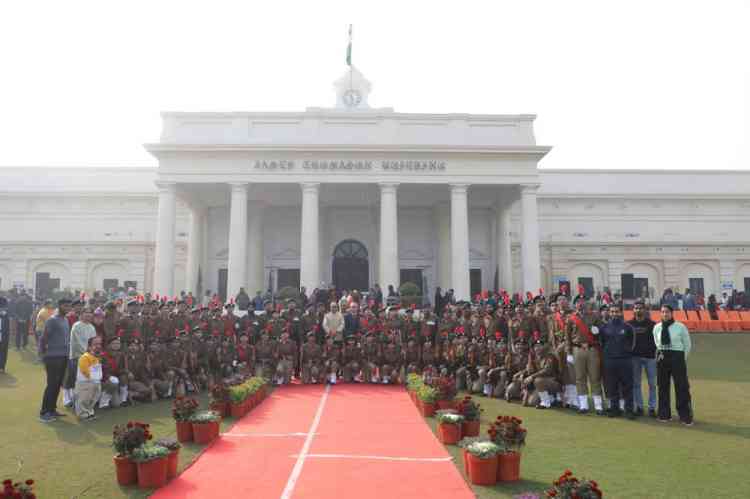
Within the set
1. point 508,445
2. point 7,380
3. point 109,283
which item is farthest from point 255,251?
point 508,445

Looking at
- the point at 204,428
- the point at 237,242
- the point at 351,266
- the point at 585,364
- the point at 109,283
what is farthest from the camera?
the point at 109,283

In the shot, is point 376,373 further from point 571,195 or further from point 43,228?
point 43,228

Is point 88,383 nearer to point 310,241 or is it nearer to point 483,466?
point 483,466

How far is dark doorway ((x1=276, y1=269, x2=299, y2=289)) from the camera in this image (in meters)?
34.3

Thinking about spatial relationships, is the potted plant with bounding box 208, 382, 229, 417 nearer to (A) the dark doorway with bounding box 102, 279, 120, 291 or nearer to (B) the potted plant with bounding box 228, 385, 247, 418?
(B) the potted plant with bounding box 228, 385, 247, 418

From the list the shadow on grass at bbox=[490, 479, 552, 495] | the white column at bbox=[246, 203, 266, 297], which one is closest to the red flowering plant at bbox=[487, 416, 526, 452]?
the shadow on grass at bbox=[490, 479, 552, 495]

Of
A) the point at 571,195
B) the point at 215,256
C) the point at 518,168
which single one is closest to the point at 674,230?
the point at 571,195

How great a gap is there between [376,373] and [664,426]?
734cm

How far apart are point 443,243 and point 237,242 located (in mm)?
12916

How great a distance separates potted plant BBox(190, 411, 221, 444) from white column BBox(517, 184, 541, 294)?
22014mm

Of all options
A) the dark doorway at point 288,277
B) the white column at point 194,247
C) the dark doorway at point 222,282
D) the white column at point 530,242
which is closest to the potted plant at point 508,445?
the white column at point 530,242

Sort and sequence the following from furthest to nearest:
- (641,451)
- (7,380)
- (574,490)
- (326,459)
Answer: (7,380)
(641,451)
(326,459)
(574,490)

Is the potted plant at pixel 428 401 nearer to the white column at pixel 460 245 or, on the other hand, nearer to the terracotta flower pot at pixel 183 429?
the terracotta flower pot at pixel 183 429

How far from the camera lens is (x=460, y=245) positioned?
2798 centimetres
